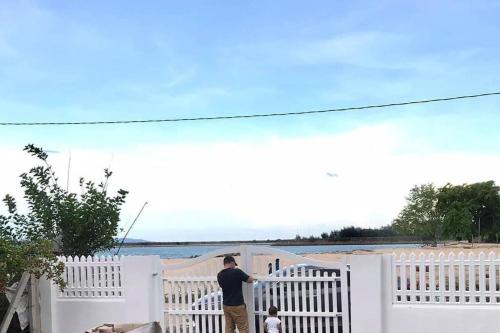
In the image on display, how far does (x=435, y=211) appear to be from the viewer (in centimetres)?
7475

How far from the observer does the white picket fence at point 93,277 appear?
11.2 meters

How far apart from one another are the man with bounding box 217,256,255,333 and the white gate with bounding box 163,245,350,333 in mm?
300

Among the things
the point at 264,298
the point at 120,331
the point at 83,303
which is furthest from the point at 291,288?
the point at 83,303

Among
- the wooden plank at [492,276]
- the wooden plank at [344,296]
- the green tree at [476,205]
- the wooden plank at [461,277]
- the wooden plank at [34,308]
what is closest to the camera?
the wooden plank at [492,276]

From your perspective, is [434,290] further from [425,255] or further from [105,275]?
[105,275]

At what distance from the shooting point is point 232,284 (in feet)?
32.3

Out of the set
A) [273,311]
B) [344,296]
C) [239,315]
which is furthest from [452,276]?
[239,315]

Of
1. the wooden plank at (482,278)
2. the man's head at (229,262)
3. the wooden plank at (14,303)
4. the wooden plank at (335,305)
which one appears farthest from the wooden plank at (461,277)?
the wooden plank at (14,303)

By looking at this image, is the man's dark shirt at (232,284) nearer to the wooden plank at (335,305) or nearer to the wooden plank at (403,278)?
the wooden plank at (335,305)

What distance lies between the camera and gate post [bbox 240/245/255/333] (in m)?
10.2

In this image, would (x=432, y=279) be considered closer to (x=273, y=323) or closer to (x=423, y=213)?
(x=273, y=323)

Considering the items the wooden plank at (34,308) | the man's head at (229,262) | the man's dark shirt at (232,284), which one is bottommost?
the wooden plank at (34,308)

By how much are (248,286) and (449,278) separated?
3.16m

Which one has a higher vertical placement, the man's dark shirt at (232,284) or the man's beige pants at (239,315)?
the man's dark shirt at (232,284)
